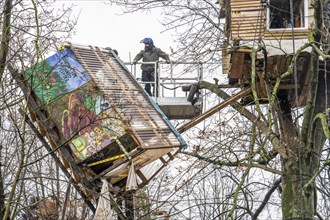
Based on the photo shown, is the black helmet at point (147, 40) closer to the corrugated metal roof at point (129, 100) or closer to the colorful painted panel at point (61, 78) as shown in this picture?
the corrugated metal roof at point (129, 100)

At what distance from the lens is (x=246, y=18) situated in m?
16.8

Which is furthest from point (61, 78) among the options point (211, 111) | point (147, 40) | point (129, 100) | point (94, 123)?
point (147, 40)

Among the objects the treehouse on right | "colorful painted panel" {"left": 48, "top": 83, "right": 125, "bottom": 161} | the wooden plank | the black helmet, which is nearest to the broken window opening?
the treehouse on right

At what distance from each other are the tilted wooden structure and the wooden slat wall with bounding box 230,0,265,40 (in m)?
1.95

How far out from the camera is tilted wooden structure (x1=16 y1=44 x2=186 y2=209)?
51.2 ft

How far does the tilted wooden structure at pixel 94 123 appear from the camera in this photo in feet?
51.2

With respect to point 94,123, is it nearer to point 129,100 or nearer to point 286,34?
point 129,100

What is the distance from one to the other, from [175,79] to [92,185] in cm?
383

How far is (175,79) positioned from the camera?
62.4ft

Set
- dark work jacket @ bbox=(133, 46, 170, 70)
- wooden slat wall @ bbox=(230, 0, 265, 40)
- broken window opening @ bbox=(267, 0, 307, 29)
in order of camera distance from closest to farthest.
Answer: wooden slat wall @ bbox=(230, 0, 265, 40) → broken window opening @ bbox=(267, 0, 307, 29) → dark work jacket @ bbox=(133, 46, 170, 70)

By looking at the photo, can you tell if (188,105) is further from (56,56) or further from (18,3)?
(18,3)

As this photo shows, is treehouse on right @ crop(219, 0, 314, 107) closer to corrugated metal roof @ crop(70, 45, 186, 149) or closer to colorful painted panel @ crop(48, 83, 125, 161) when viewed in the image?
corrugated metal roof @ crop(70, 45, 186, 149)

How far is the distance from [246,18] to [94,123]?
134 inches

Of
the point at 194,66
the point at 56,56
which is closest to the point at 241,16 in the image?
the point at 194,66
